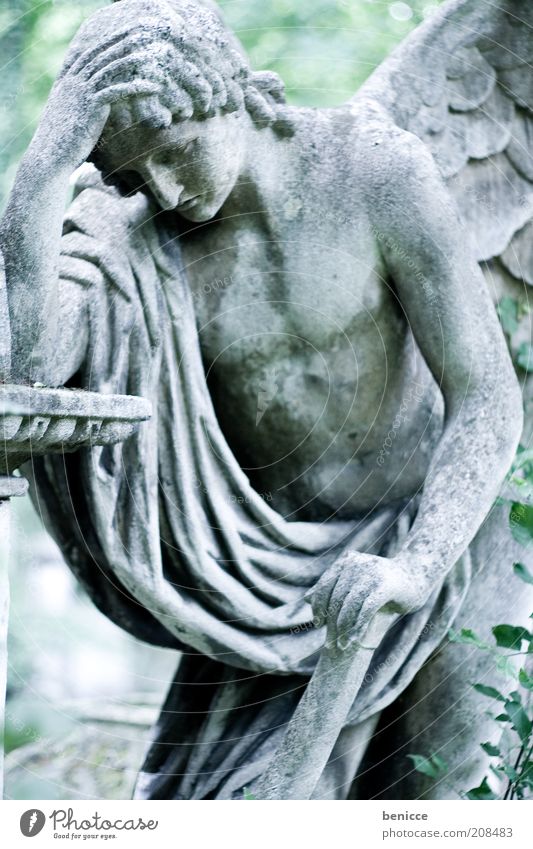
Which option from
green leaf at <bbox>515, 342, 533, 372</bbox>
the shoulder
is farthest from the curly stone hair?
green leaf at <bbox>515, 342, 533, 372</bbox>

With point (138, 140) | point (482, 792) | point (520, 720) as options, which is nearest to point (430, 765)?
point (482, 792)

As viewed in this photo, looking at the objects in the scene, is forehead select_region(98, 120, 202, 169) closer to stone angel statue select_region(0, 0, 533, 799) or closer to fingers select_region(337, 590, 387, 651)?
stone angel statue select_region(0, 0, 533, 799)

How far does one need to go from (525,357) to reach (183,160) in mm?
986

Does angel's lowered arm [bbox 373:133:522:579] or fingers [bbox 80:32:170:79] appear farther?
angel's lowered arm [bbox 373:133:522:579]

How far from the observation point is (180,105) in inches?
86.9

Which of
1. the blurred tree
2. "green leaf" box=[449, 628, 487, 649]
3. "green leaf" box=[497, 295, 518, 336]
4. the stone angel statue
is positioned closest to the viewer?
the stone angel statue

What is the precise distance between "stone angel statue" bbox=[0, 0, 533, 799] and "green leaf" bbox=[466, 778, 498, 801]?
0.13m

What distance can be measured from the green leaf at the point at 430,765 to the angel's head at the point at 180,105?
1.06 metres

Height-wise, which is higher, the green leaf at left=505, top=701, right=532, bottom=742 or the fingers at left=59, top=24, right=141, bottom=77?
the fingers at left=59, top=24, right=141, bottom=77

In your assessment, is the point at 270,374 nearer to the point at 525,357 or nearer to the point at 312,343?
the point at 312,343

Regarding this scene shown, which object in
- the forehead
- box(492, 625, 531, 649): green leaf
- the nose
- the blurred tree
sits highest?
the forehead

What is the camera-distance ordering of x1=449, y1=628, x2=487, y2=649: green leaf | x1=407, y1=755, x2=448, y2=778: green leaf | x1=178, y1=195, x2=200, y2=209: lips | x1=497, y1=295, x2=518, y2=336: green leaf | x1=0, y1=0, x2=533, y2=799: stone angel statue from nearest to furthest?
x1=0, y1=0, x2=533, y2=799: stone angel statue, x1=178, y1=195, x2=200, y2=209: lips, x1=449, y1=628, x2=487, y2=649: green leaf, x1=407, y1=755, x2=448, y2=778: green leaf, x1=497, y1=295, x2=518, y2=336: green leaf

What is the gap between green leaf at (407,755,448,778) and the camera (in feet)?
8.66

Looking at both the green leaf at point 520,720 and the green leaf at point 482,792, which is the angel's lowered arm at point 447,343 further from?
the green leaf at point 482,792
